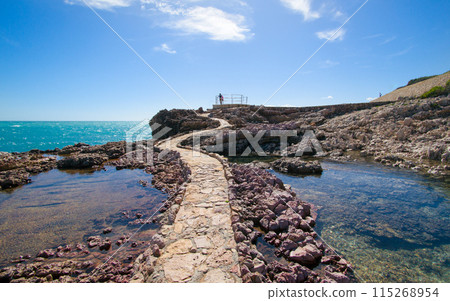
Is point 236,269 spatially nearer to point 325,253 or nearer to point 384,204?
point 325,253

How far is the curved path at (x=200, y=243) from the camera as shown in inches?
148

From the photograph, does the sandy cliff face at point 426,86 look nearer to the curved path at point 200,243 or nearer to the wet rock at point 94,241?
the curved path at point 200,243

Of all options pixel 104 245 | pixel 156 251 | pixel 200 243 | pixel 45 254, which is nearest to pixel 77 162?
pixel 45 254

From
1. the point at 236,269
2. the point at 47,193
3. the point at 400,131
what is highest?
the point at 400,131

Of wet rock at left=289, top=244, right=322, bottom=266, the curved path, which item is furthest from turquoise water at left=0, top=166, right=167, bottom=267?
wet rock at left=289, top=244, right=322, bottom=266

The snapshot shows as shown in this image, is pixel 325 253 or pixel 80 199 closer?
pixel 325 253

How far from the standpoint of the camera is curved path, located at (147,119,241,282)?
148 inches

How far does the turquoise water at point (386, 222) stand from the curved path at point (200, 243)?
298 centimetres

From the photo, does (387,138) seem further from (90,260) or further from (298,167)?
(90,260)

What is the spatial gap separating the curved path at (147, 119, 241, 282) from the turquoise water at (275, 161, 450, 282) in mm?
2982

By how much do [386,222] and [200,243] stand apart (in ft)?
20.4

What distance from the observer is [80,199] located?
9367 millimetres

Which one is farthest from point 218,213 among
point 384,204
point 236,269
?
point 384,204
